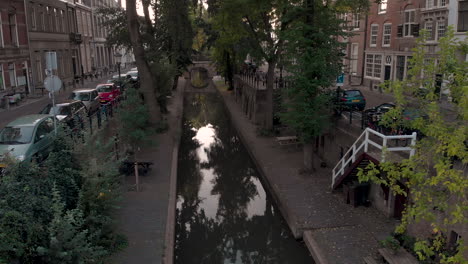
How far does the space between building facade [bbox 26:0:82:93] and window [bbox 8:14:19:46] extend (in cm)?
244

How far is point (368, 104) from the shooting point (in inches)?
1133

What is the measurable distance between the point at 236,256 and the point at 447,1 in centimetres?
2590

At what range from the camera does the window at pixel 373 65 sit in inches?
1485

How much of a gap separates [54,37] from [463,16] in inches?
1622

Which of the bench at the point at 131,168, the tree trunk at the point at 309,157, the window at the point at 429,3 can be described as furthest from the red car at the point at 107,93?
the window at the point at 429,3

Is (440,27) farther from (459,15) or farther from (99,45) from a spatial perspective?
(99,45)

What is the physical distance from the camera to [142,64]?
2400 cm

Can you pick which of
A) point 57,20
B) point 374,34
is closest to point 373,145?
point 374,34

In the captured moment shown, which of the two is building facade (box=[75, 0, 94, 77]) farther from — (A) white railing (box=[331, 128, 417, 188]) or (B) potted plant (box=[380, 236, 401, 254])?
(B) potted plant (box=[380, 236, 401, 254])

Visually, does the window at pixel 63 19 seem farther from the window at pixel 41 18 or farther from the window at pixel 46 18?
the window at pixel 41 18

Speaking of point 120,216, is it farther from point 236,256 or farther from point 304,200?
point 304,200

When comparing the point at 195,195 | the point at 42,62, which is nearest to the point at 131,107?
the point at 195,195

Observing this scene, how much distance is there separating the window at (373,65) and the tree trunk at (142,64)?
22.7 meters

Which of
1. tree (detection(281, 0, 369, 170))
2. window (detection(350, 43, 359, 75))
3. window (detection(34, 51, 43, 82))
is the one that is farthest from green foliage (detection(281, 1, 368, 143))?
window (detection(34, 51, 43, 82))
